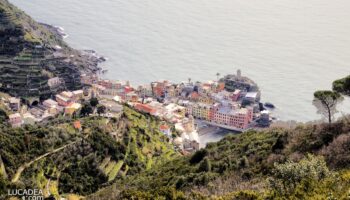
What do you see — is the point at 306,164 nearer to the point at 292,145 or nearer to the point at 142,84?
the point at 292,145

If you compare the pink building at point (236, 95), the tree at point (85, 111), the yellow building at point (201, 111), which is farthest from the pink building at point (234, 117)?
the tree at point (85, 111)

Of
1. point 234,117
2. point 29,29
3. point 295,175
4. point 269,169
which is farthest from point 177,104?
point 295,175

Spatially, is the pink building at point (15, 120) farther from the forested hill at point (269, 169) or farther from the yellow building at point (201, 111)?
the forested hill at point (269, 169)

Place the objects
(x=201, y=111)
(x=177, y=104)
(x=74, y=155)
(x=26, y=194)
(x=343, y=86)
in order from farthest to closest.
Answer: (x=177, y=104) < (x=201, y=111) < (x=74, y=155) < (x=343, y=86) < (x=26, y=194)

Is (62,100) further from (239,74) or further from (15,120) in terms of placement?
(239,74)

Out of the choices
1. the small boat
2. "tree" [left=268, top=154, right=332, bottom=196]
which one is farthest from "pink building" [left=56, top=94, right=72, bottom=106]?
"tree" [left=268, top=154, right=332, bottom=196]

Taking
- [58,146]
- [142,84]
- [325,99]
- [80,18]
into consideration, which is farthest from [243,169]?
[80,18]
